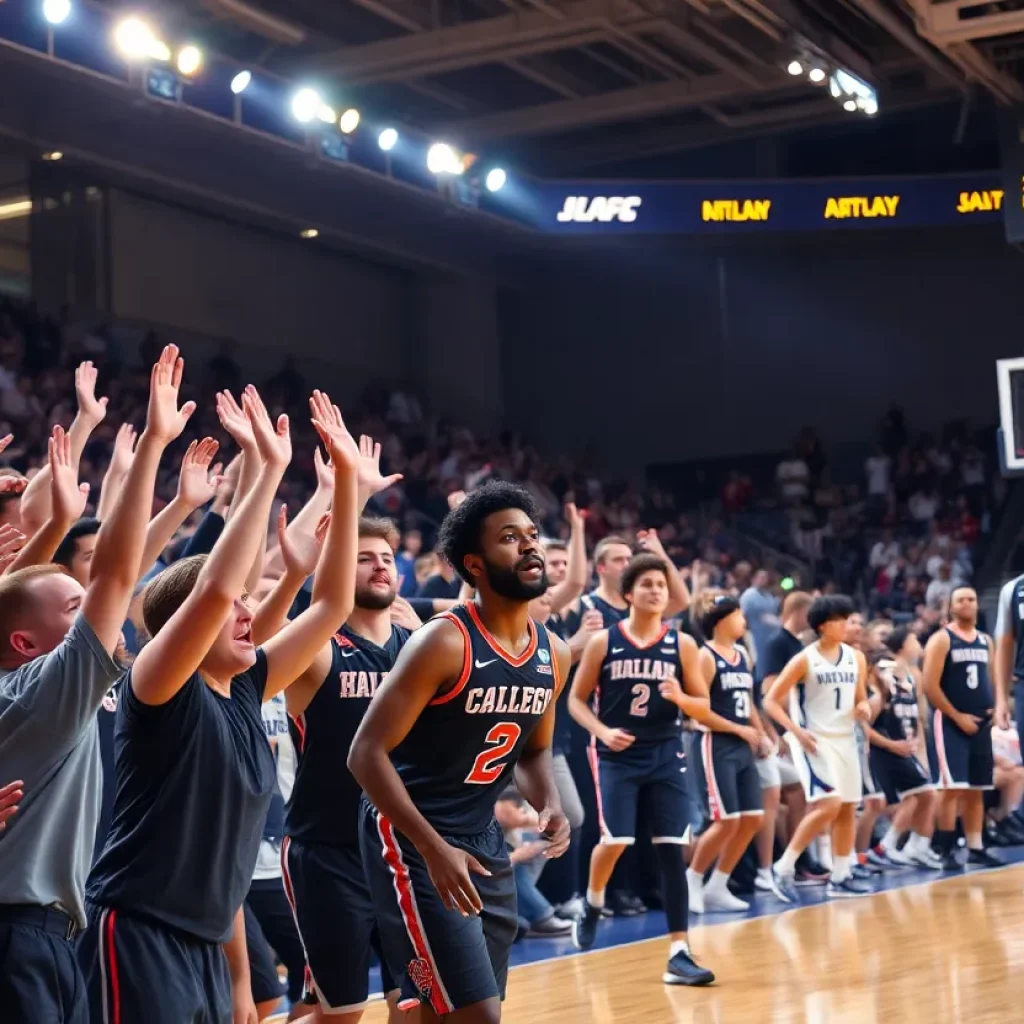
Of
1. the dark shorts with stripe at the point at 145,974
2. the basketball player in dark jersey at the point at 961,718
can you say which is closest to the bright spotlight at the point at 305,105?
the basketball player in dark jersey at the point at 961,718

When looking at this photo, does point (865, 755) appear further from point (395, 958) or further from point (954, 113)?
point (954, 113)

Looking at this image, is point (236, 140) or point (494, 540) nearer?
point (494, 540)

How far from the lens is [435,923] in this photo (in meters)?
4.18

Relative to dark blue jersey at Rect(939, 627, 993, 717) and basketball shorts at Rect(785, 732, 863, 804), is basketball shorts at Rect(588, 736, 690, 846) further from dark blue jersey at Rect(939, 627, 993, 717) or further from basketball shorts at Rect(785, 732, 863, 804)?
dark blue jersey at Rect(939, 627, 993, 717)

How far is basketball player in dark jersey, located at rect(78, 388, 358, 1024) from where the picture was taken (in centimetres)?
324

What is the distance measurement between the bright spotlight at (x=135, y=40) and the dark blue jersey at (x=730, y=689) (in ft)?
19.7

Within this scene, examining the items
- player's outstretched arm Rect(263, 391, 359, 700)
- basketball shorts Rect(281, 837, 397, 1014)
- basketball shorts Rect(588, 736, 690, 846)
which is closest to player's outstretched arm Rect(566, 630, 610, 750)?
basketball shorts Rect(588, 736, 690, 846)

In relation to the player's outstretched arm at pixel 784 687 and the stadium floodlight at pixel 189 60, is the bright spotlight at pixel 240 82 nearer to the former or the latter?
the stadium floodlight at pixel 189 60

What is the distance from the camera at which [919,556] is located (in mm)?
18469

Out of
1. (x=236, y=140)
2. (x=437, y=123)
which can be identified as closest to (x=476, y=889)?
(x=236, y=140)

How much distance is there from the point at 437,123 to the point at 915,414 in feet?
24.6

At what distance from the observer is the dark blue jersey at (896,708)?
11836 mm

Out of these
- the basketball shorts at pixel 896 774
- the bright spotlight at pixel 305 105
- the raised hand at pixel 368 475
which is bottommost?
the basketball shorts at pixel 896 774

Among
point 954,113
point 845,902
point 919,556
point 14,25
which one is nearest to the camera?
point 845,902
